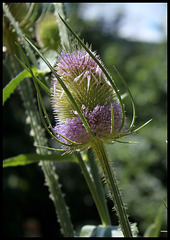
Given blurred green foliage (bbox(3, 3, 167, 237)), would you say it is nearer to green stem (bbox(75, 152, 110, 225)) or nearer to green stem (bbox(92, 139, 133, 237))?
green stem (bbox(75, 152, 110, 225))

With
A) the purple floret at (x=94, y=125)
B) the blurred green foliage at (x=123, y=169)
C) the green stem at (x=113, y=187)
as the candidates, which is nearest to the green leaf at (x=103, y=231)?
the green stem at (x=113, y=187)

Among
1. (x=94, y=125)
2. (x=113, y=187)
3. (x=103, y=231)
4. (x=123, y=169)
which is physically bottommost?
(x=123, y=169)

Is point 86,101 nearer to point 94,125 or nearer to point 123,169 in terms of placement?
point 94,125

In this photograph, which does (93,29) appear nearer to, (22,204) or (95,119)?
(22,204)

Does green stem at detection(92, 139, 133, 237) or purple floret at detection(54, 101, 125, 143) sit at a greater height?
purple floret at detection(54, 101, 125, 143)

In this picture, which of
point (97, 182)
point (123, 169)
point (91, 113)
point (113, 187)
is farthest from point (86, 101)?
point (123, 169)

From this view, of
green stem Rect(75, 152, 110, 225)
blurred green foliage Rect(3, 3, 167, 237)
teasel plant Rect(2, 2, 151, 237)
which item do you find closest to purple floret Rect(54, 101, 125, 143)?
teasel plant Rect(2, 2, 151, 237)

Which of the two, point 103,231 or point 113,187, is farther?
point 103,231
